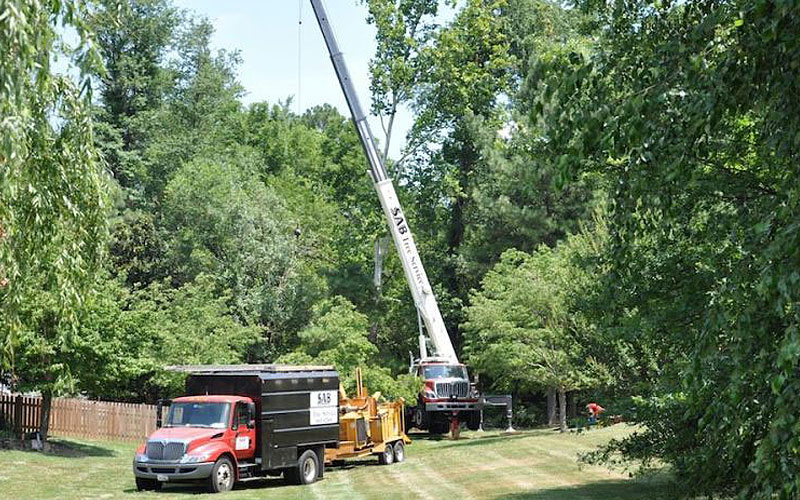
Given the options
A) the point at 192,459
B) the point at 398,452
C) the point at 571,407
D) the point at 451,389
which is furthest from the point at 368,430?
the point at 571,407

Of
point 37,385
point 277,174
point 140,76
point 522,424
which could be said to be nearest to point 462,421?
point 522,424

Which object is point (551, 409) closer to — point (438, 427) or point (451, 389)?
point (438, 427)

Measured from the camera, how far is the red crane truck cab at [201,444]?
21.0m

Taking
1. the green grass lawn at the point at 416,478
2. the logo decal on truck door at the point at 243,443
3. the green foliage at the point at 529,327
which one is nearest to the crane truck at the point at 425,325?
the green foliage at the point at 529,327

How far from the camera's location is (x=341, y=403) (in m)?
27.5

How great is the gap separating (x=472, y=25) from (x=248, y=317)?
1691 centimetres

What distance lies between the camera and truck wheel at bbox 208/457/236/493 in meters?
21.2

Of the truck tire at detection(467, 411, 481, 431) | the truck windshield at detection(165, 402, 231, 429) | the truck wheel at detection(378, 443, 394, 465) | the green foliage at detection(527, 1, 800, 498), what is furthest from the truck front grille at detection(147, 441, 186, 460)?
the truck tire at detection(467, 411, 481, 431)

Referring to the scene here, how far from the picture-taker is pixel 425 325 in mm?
38625

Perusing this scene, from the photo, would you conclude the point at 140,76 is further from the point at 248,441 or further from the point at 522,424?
the point at 248,441

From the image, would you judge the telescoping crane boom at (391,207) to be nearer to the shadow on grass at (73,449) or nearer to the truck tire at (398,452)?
the truck tire at (398,452)

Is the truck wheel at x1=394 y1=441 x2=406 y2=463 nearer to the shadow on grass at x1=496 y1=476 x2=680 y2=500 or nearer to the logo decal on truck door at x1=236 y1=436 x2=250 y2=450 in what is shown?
the logo decal on truck door at x1=236 y1=436 x2=250 y2=450

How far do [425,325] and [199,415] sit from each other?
1707 cm

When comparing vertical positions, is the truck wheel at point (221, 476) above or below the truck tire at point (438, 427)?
below
